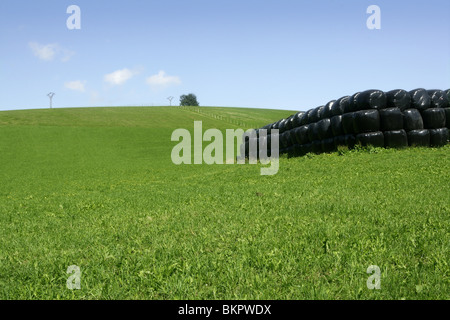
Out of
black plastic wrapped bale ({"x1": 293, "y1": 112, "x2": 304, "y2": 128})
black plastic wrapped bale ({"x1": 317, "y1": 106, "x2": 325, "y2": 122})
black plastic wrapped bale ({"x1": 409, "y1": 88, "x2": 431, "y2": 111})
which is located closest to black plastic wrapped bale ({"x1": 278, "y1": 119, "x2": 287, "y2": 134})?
black plastic wrapped bale ({"x1": 293, "y1": 112, "x2": 304, "y2": 128})

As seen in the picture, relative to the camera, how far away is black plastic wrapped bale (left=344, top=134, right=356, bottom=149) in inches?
707

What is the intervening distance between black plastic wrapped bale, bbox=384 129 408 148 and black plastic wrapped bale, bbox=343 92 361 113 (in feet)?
6.28

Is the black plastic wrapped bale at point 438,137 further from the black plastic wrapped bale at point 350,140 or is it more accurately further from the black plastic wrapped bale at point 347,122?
the black plastic wrapped bale at point 347,122

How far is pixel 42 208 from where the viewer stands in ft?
32.4

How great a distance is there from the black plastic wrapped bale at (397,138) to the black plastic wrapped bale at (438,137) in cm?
123

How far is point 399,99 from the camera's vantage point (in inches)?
679

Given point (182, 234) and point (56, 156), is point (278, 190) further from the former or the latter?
point (56, 156)

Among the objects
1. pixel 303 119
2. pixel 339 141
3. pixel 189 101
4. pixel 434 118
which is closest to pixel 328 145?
pixel 339 141

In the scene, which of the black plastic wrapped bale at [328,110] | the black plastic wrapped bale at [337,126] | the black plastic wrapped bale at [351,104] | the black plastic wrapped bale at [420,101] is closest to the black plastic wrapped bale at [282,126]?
the black plastic wrapped bale at [328,110]

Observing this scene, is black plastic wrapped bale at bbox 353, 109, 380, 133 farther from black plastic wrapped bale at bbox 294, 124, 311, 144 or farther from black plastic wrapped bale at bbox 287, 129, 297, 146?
Result: black plastic wrapped bale at bbox 287, 129, 297, 146

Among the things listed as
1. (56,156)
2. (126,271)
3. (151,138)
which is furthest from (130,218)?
(151,138)

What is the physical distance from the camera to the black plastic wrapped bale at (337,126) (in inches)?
729

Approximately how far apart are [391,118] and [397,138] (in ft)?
3.04
